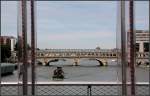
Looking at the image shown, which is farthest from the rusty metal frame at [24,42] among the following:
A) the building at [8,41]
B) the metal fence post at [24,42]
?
the building at [8,41]

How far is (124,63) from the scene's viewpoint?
3.93 meters

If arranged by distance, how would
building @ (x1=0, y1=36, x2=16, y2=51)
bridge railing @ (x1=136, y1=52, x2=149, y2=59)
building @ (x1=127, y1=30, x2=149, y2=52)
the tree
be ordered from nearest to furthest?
building @ (x1=127, y1=30, x2=149, y2=52), bridge railing @ (x1=136, y1=52, x2=149, y2=59), building @ (x1=0, y1=36, x2=16, y2=51), the tree

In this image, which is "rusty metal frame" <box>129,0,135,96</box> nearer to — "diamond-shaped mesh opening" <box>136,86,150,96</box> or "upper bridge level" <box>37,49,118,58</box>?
"diamond-shaped mesh opening" <box>136,86,150,96</box>

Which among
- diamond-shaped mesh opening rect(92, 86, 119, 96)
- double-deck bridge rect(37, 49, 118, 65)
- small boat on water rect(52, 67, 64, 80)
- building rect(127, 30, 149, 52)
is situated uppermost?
building rect(127, 30, 149, 52)

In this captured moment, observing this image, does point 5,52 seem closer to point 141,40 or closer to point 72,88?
point 72,88

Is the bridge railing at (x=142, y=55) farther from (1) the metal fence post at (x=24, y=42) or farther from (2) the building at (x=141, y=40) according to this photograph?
(1) the metal fence post at (x=24, y=42)

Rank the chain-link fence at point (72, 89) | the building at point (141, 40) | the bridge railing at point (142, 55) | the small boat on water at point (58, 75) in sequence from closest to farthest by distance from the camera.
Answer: the building at point (141, 40), the bridge railing at point (142, 55), the chain-link fence at point (72, 89), the small boat on water at point (58, 75)

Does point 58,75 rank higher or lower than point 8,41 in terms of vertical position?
lower

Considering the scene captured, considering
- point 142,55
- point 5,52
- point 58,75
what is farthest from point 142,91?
point 58,75

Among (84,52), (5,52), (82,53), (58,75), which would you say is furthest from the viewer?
(58,75)

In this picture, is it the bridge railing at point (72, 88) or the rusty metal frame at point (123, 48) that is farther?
the bridge railing at point (72, 88)

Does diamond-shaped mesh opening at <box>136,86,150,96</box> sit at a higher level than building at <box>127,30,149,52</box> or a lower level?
lower

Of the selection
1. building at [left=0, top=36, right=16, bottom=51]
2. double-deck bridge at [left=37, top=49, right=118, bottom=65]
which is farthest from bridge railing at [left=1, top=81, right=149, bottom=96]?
building at [left=0, top=36, right=16, bottom=51]

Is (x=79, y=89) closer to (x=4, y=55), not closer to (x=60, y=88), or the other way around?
(x=60, y=88)
